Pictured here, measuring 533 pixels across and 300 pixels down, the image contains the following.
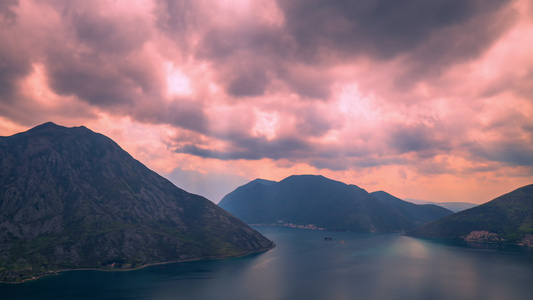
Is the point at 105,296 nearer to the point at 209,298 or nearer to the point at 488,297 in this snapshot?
the point at 209,298

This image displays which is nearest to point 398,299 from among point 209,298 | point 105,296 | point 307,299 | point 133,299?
point 307,299

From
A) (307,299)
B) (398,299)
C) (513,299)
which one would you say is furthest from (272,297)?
(513,299)

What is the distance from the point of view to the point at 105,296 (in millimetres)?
196625

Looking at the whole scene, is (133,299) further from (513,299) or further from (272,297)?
(513,299)

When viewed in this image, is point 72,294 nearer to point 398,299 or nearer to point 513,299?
point 398,299

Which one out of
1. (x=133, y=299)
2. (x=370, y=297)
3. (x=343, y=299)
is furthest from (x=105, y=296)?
(x=370, y=297)

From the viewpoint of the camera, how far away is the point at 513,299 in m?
194

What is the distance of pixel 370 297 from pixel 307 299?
41.3 m

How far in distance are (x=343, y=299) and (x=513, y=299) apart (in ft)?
352

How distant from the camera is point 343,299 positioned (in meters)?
194

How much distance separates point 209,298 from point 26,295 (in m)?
114

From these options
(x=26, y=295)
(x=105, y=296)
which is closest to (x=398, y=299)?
(x=105, y=296)

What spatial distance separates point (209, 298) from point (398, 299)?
119m

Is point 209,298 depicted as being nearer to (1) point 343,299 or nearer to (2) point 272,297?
(2) point 272,297
